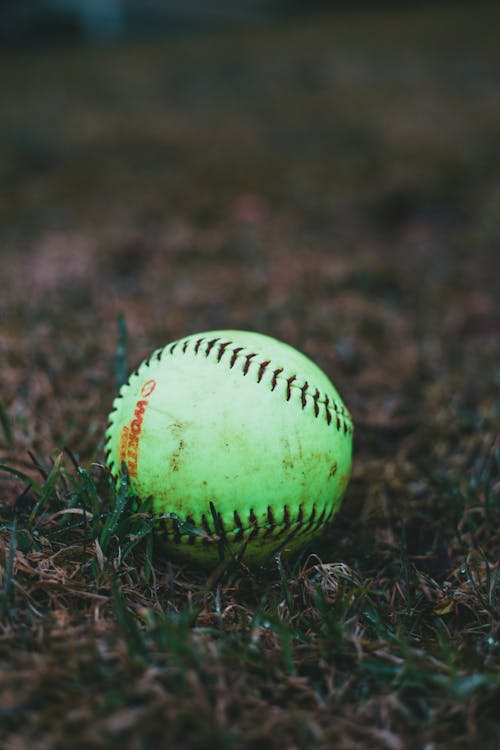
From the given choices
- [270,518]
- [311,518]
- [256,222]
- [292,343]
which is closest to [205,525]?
[270,518]

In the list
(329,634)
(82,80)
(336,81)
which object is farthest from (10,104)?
(329,634)

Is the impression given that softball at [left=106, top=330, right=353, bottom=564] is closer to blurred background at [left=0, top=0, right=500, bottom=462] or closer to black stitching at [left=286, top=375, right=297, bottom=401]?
black stitching at [left=286, top=375, right=297, bottom=401]

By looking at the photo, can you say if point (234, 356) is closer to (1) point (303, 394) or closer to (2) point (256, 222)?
(1) point (303, 394)

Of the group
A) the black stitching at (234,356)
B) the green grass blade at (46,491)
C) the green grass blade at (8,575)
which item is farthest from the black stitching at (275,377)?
the green grass blade at (8,575)

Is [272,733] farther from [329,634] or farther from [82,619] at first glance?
[82,619]

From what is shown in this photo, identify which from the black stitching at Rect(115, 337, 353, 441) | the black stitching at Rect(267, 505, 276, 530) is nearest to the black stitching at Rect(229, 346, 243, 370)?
the black stitching at Rect(115, 337, 353, 441)

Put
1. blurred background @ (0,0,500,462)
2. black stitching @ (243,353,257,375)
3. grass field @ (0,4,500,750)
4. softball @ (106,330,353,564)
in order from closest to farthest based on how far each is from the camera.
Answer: grass field @ (0,4,500,750), softball @ (106,330,353,564), black stitching @ (243,353,257,375), blurred background @ (0,0,500,462)

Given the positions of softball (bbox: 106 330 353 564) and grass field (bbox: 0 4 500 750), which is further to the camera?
softball (bbox: 106 330 353 564)
